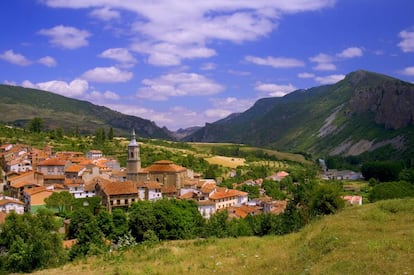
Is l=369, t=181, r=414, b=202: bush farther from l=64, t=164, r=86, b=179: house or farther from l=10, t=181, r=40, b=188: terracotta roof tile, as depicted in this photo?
l=10, t=181, r=40, b=188: terracotta roof tile

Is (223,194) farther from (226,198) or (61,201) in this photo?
(61,201)

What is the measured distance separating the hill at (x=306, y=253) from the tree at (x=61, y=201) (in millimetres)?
39351

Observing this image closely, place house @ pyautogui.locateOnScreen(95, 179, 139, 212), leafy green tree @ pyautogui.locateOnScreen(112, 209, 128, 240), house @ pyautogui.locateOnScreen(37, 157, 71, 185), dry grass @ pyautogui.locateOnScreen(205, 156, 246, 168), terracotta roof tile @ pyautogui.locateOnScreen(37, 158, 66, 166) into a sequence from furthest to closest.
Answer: dry grass @ pyautogui.locateOnScreen(205, 156, 246, 168), terracotta roof tile @ pyautogui.locateOnScreen(37, 158, 66, 166), house @ pyautogui.locateOnScreen(37, 157, 71, 185), house @ pyautogui.locateOnScreen(95, 179, 139, 212), leafy green tree @ pyautogui.locateOnScreen(112, 209, 128, 240)

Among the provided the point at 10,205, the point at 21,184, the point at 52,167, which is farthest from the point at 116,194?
the point at 52,167

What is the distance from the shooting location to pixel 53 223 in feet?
167

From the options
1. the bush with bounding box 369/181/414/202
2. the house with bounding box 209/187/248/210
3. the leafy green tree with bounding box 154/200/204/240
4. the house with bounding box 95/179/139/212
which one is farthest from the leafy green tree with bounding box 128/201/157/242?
the bush with bounding box 369/181/414/202

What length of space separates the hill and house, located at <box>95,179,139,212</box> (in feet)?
129

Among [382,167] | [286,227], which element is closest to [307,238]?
[286,227]

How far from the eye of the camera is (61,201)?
62.2m

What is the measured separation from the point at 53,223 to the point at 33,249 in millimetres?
15533

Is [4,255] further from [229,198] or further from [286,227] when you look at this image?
[229,198]

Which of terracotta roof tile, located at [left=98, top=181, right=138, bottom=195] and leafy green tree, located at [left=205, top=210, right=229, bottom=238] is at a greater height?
terracotta roof tile, located at [left=98, top=181, right=138, bottom=195]

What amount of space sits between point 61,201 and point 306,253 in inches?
1999

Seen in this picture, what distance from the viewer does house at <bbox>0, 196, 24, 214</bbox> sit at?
195ft
